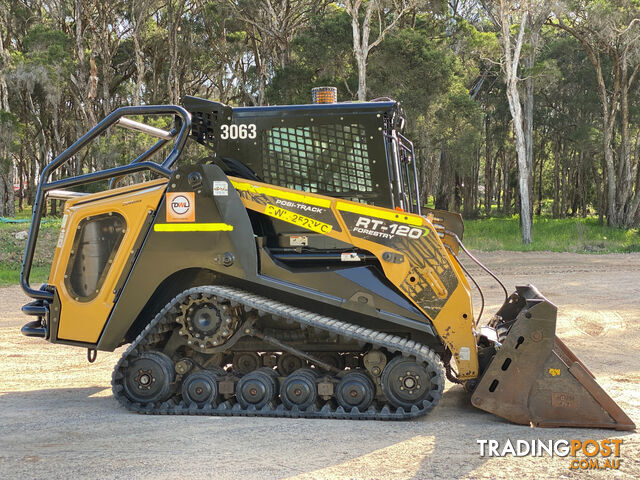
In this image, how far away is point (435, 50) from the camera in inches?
1107

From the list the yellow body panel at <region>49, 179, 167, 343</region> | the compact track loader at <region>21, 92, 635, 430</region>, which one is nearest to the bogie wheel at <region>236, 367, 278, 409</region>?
the compact track loader at <region>21, 92, 635, 430</region>

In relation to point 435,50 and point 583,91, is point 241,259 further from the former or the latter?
point 583,91

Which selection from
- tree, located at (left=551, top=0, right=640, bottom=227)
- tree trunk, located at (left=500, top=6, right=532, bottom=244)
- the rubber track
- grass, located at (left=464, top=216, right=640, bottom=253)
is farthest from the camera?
tree, located at (left=551, top=0, right=640, bottom=227)

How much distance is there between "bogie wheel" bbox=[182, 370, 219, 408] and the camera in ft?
18.1

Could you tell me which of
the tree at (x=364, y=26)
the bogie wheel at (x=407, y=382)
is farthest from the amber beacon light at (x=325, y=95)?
the tree at (x=364, y=26)

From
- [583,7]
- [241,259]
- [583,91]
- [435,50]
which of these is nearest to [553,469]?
[241,259]

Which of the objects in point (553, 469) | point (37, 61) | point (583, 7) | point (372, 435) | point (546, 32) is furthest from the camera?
point (546, 32)

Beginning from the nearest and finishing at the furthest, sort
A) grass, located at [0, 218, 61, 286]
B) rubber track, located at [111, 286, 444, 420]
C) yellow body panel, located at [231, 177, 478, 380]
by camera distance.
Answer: rubber track, located at [111, 286, 444, 420]
yellow body panel, located at [231, 177, 478, 380]
grass, located at [0, 218, 61, 286]

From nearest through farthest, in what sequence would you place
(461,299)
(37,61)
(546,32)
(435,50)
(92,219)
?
(461,299)
(92,219)
(435,50)
(37,61)
(546,32)

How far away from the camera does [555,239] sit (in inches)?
1030

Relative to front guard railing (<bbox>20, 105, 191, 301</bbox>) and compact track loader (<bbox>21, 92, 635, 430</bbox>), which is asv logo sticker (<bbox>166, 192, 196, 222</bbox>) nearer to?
compact track loader (<bbox>21, 92, 635, 430</bbox>)

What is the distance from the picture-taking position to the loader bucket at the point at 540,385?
5156mm

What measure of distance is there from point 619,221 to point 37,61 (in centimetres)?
2953
